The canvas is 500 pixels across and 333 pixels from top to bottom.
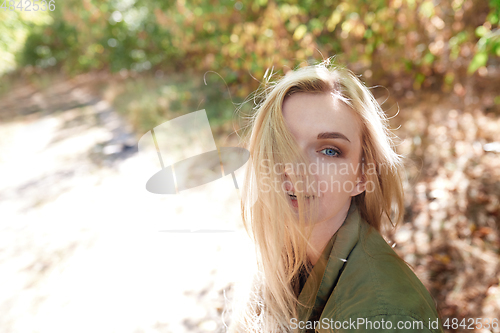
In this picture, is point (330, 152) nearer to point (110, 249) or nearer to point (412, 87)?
point (110, 249)

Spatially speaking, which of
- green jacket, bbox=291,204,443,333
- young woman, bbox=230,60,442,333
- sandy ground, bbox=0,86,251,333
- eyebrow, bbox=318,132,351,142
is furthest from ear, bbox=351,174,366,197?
sandy ground, bbox=0,86,251,333

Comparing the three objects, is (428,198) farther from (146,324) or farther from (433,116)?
(146,324)

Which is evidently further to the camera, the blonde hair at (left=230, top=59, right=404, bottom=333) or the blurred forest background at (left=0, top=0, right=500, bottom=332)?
the blurred forest background at (left=0, top=0, right=500, bottom=332)

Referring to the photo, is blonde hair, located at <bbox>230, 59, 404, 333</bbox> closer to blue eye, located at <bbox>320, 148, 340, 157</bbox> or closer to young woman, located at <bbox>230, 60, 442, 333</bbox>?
young woman, located at <bbox>230, 60, 442, 333</bbox>

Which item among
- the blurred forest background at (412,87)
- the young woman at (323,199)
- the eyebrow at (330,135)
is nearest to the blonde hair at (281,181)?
the young woman at (323,199)

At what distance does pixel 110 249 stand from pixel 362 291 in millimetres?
3113

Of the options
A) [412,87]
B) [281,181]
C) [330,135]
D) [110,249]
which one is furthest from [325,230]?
[412,87]

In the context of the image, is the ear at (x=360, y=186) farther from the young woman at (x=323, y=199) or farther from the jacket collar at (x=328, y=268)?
the jacket collar at (x=328, y=268)

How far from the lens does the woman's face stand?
50.2 inches

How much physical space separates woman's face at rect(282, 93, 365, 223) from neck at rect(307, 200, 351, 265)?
0.28 feet

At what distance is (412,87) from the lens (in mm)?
5086

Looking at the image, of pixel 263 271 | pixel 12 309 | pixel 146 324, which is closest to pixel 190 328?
pixel 146 324

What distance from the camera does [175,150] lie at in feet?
13.6

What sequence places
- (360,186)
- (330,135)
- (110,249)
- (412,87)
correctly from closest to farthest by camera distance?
(330,135), (360,186), (110,249), (412,87)
